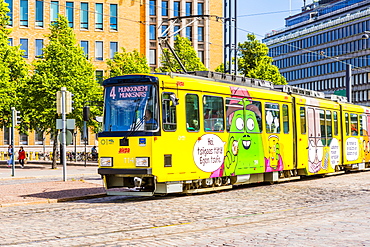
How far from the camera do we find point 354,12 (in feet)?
334

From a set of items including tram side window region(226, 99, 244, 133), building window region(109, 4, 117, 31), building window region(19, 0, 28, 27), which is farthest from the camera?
building window region(109, 4, 117, 31)

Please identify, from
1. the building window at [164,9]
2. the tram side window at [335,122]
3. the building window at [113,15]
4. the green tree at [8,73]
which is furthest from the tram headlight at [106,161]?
the building window at [164,9]

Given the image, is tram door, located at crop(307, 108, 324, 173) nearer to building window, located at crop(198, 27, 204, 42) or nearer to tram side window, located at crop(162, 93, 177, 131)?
tram side window, located at crop(162, 93, 177, 131)

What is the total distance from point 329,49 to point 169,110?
94771 millimetres

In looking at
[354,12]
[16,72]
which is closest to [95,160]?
[16,72]

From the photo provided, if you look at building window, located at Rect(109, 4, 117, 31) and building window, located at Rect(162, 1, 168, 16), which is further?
building window, located at Rect(162, 1, 168, 16)

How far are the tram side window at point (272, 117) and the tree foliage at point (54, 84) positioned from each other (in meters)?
22.8

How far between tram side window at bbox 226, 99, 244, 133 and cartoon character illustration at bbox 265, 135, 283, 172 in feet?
6.13

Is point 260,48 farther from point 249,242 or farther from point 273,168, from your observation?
point 249,242

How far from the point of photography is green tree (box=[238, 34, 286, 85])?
48.2 m

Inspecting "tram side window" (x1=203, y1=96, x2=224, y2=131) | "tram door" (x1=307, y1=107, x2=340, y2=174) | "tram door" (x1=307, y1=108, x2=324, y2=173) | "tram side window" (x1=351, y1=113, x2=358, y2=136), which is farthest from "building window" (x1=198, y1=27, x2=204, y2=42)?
"tram side window" (x1=203, y1=96, x2=224, y2=131)

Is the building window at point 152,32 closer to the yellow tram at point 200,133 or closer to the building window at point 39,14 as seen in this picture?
the building window at point 39,14

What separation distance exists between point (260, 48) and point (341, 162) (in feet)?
83.3

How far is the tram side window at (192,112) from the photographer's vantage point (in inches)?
603
